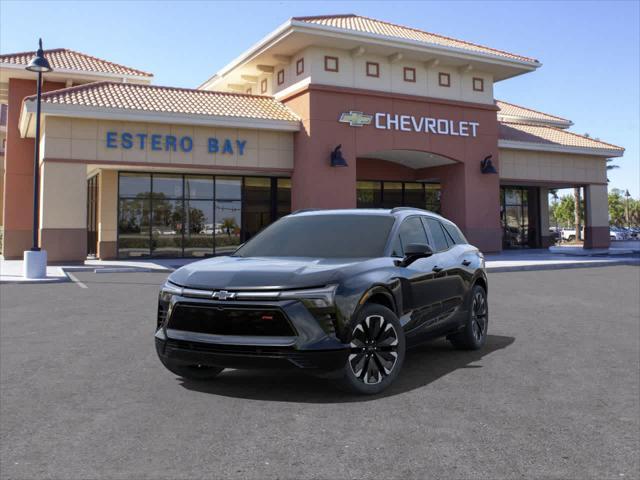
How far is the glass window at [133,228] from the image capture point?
1017 inches

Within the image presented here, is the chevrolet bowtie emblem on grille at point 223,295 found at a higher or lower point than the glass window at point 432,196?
lower

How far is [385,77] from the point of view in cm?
2603

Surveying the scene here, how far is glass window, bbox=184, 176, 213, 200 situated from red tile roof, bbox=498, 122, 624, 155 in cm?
1496

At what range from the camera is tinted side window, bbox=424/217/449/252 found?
6816mm

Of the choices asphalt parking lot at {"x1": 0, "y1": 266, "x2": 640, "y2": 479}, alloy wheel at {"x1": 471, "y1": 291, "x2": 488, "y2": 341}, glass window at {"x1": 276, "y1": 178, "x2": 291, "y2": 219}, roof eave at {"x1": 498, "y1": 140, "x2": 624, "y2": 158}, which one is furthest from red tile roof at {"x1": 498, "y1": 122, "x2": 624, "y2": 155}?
asphalt parking lot at {"x1": 0, "y1": 266, "x2": 640, "y2": 479}

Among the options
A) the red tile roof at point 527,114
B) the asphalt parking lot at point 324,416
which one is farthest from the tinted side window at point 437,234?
the red tile roof at point 527,114

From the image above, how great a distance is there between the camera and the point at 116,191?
25688mm

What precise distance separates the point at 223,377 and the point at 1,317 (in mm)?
6127

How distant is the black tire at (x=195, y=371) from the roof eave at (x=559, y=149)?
1044 inches

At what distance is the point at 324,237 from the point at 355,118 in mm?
19737

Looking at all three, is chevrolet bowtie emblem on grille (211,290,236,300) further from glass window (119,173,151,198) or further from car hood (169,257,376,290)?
glass window (119,173,151,198)

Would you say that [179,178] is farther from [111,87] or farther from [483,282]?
[483,282]

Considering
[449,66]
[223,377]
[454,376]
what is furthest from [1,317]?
[449,66]

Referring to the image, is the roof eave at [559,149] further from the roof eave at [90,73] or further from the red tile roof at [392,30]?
the roof eave at [90,73]
